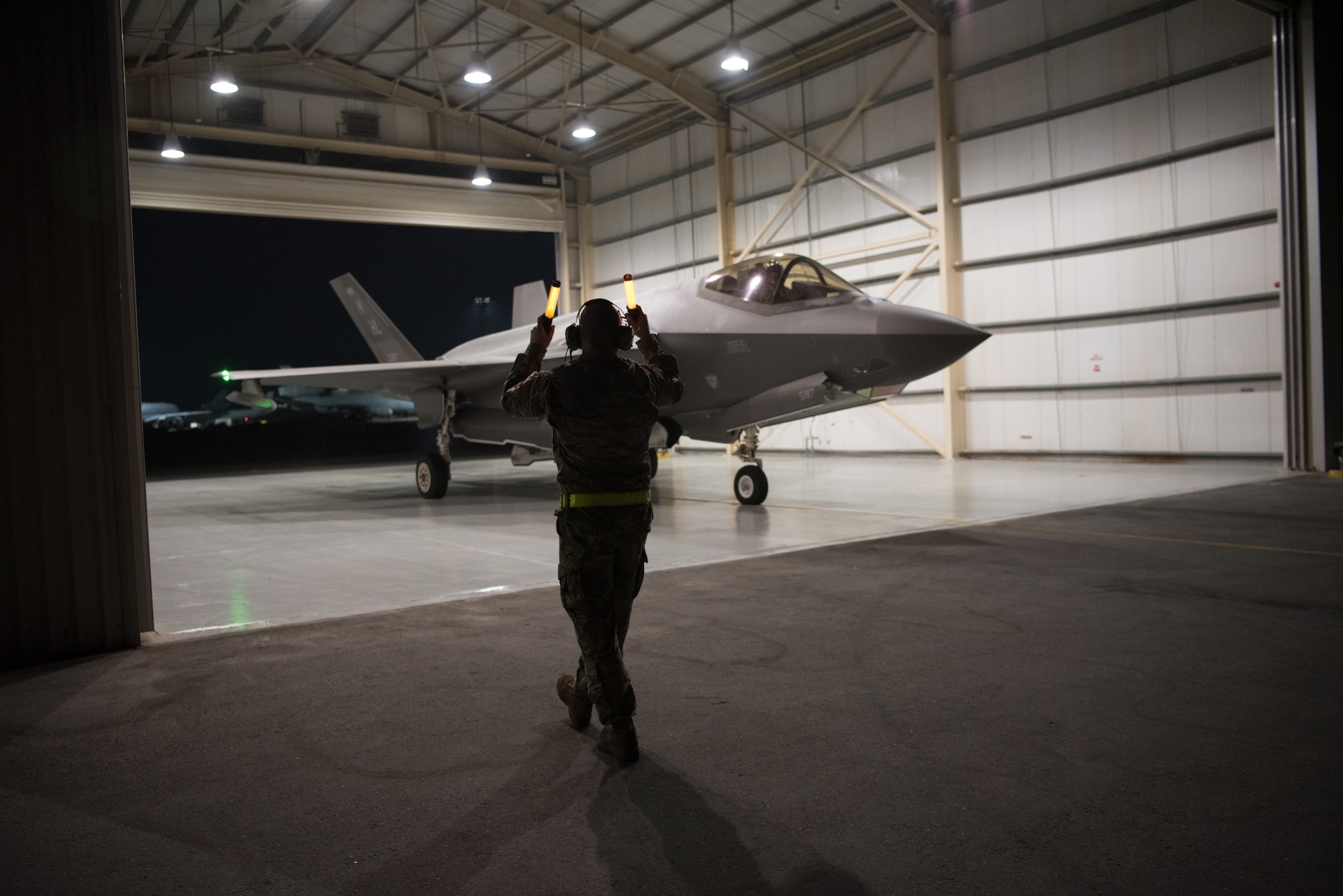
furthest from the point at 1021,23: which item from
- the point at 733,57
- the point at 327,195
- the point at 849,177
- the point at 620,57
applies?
the point at 327,195

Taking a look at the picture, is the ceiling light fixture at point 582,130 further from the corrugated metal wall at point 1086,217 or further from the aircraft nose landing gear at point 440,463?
the aircraft nose landing gear at point 440,463

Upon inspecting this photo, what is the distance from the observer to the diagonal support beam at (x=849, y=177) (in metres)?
19.3

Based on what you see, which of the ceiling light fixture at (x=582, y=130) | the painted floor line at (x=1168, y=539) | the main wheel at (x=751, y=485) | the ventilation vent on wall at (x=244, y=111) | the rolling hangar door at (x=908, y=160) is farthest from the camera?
the ventilation vent on wall at (x=244, y=111)

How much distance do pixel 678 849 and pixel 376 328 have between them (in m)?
16.2

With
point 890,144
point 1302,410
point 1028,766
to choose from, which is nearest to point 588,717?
point 1028,766

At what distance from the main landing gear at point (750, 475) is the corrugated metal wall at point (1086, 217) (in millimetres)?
9590

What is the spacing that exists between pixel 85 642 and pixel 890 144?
742 inches

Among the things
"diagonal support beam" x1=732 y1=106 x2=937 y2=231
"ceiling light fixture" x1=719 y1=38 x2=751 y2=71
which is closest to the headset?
"ceiling light fixture" x1=719 y1=38 x2=751 y2=71

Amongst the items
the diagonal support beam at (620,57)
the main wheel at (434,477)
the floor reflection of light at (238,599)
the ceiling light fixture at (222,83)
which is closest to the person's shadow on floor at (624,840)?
the floor reflection of light at (238,599)

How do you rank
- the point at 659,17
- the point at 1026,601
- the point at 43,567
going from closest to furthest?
the point at 43,567 < the point at 1026,601 < the point at 659,17

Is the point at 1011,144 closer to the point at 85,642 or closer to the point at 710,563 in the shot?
the point at 710,563

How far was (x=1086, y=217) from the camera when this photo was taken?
16906mm

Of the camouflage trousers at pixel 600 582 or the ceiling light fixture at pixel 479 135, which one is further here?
the ceiling light fixture at pixel 479 135

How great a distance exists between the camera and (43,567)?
4.49 metres
